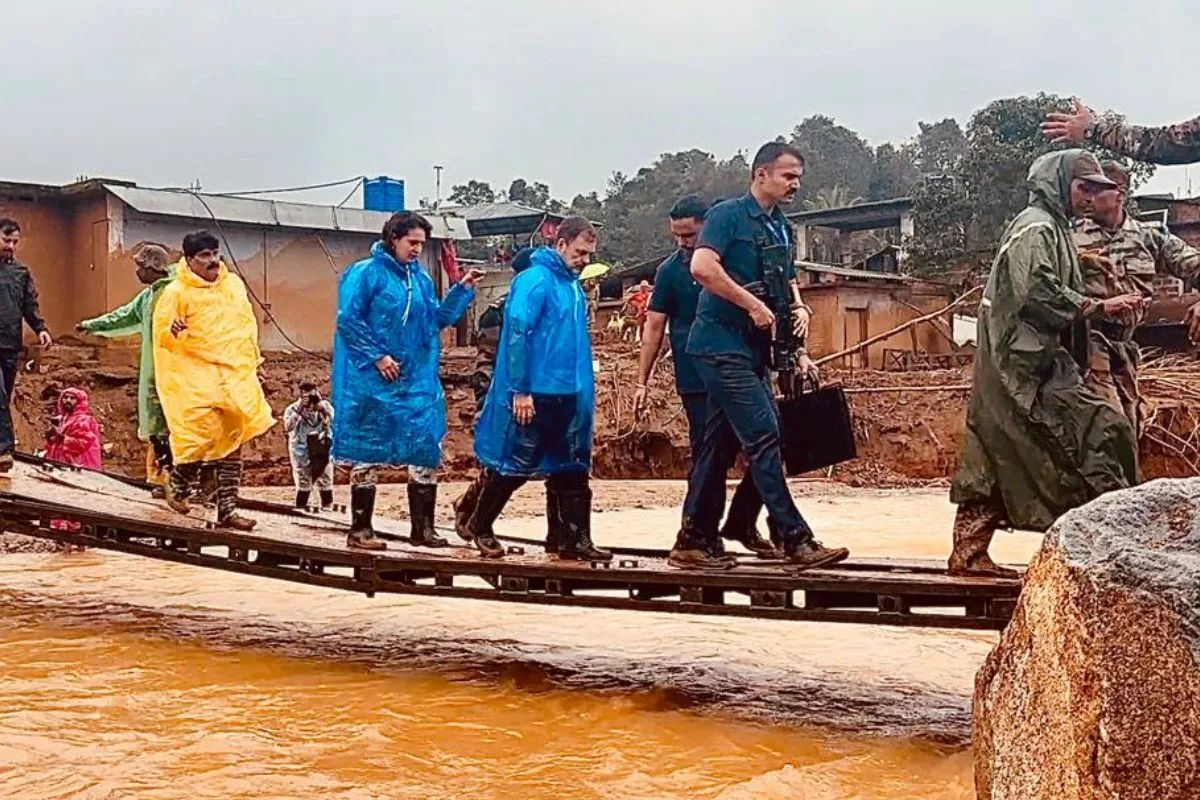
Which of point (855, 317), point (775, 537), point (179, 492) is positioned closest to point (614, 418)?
point (855, 317)

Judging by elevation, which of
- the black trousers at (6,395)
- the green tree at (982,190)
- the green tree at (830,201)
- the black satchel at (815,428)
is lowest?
the black satchel at (815,428)

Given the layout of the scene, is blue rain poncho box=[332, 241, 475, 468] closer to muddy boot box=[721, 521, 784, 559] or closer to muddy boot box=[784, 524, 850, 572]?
muddy boot box=[721, 521, 784, 559]

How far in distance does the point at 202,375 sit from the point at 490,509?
2.14 meters

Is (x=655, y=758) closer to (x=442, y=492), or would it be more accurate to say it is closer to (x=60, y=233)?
(x=442, y=492)

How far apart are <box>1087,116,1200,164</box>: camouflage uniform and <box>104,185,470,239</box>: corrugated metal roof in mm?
17597

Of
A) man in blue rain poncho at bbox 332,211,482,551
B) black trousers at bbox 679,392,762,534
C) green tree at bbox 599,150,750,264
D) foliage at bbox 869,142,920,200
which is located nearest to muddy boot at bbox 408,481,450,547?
man in blue rain poncho at bbox 332,211,482,551

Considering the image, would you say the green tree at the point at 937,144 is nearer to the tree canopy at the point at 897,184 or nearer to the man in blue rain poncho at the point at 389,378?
the tree canopy at the point at 897,184

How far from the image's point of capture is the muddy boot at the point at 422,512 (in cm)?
694

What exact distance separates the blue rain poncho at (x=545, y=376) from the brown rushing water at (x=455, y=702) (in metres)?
1.07

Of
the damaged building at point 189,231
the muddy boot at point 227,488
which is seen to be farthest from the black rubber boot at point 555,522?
the damaged building at point 189,231

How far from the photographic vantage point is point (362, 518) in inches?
263

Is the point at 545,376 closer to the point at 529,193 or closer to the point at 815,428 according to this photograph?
the point at 815,428

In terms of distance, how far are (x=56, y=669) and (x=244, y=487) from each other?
1264 cm

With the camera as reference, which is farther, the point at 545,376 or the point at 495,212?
the point at 495,212
